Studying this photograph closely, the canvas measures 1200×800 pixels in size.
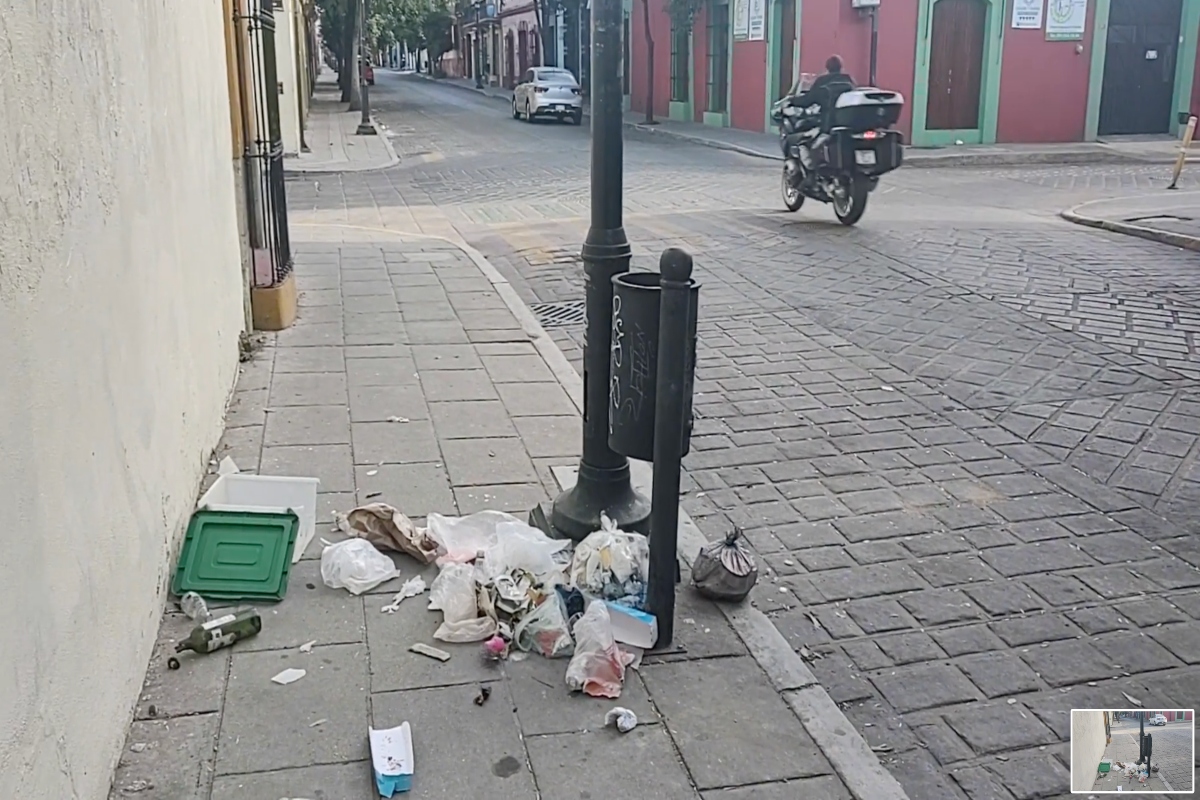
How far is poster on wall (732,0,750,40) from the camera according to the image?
91.9 ft

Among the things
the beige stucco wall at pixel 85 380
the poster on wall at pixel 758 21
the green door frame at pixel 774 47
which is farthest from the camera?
the poster on wall at pixel 758 21

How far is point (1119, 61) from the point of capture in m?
24.6

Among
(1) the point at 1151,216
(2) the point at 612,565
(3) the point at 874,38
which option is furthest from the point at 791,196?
(3) the point at 874,38

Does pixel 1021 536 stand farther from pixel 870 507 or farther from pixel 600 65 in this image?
pixel 600 65

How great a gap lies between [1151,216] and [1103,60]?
42.8ft

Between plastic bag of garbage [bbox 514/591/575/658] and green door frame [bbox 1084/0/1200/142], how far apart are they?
24003mm

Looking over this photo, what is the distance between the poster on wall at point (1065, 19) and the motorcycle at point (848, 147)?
1366cm

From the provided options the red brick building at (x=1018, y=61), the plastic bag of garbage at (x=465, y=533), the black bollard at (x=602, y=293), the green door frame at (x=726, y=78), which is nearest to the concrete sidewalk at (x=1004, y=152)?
the red brick building at (x=1018, y=61)

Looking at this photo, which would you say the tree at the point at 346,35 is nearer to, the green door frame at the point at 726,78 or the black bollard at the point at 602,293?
the green door frame at the point at 726,78

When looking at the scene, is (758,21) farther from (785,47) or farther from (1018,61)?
(1018,61)

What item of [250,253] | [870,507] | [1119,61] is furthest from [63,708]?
[1119,61]

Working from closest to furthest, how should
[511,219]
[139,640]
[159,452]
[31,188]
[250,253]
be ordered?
[31,188]
[139,640]
[159,452]
[250,253]
[511,219]

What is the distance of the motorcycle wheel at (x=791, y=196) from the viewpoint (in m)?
13.1

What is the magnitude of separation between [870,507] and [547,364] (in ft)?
8.32
